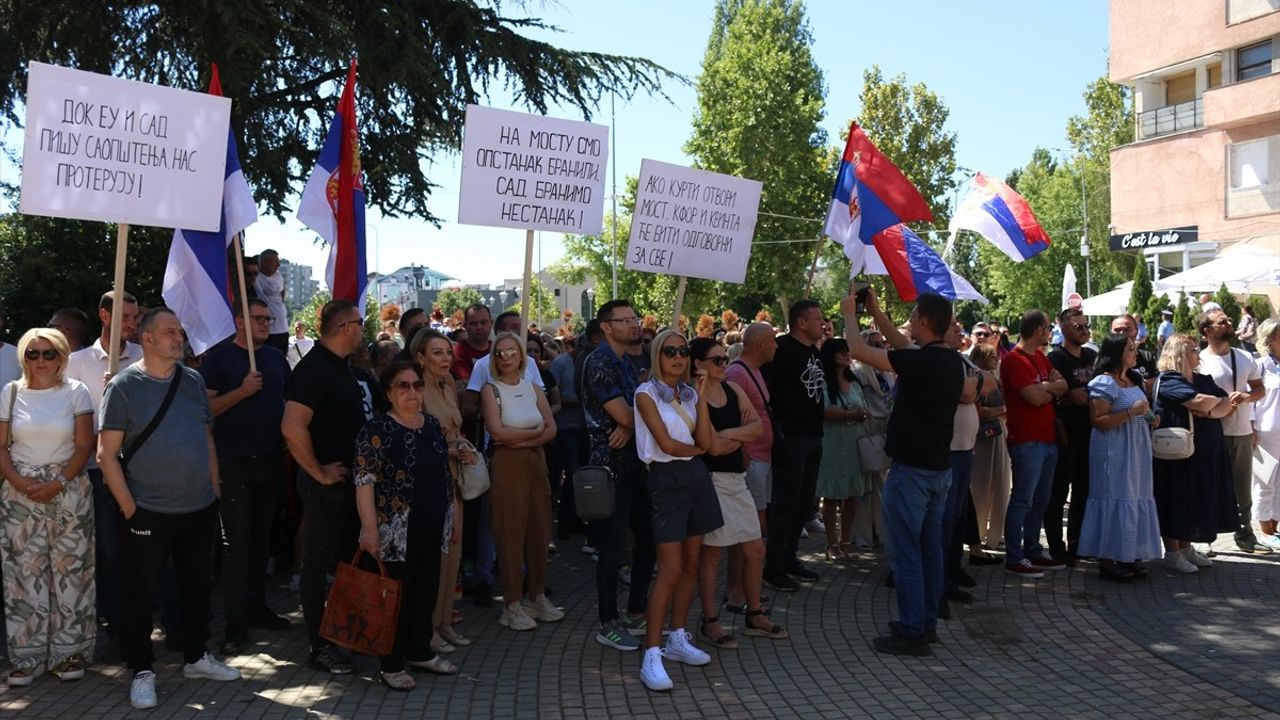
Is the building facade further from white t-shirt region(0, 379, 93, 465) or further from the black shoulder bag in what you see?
white t-shirt region(0, 379, 93, 465)

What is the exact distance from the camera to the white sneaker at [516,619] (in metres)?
7.20

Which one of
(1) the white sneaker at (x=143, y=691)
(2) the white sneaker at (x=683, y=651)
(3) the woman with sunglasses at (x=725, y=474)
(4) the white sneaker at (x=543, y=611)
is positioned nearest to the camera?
(1) the white sneaker at (x=143, y=691)

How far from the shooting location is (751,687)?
242 inches

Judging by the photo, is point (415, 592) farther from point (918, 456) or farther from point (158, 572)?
point (918, 456)

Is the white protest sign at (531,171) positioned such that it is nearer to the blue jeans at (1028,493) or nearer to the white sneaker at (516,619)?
the white sneaker at (516,619)

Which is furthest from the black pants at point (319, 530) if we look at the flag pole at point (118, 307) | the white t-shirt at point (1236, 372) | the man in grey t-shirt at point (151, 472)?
the white t-shirt at point (1236, 372)

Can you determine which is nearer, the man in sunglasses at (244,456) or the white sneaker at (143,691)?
the white sneaker at (143,691)

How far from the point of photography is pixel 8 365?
263 inches

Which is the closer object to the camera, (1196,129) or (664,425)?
(664,425)

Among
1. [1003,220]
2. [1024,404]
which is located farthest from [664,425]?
[1003,220]

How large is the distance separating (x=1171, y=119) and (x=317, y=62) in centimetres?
3385

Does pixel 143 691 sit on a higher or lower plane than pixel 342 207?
lower

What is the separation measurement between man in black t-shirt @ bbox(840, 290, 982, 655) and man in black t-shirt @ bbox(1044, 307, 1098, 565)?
263cm

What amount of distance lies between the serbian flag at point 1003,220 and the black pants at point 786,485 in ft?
15.7
